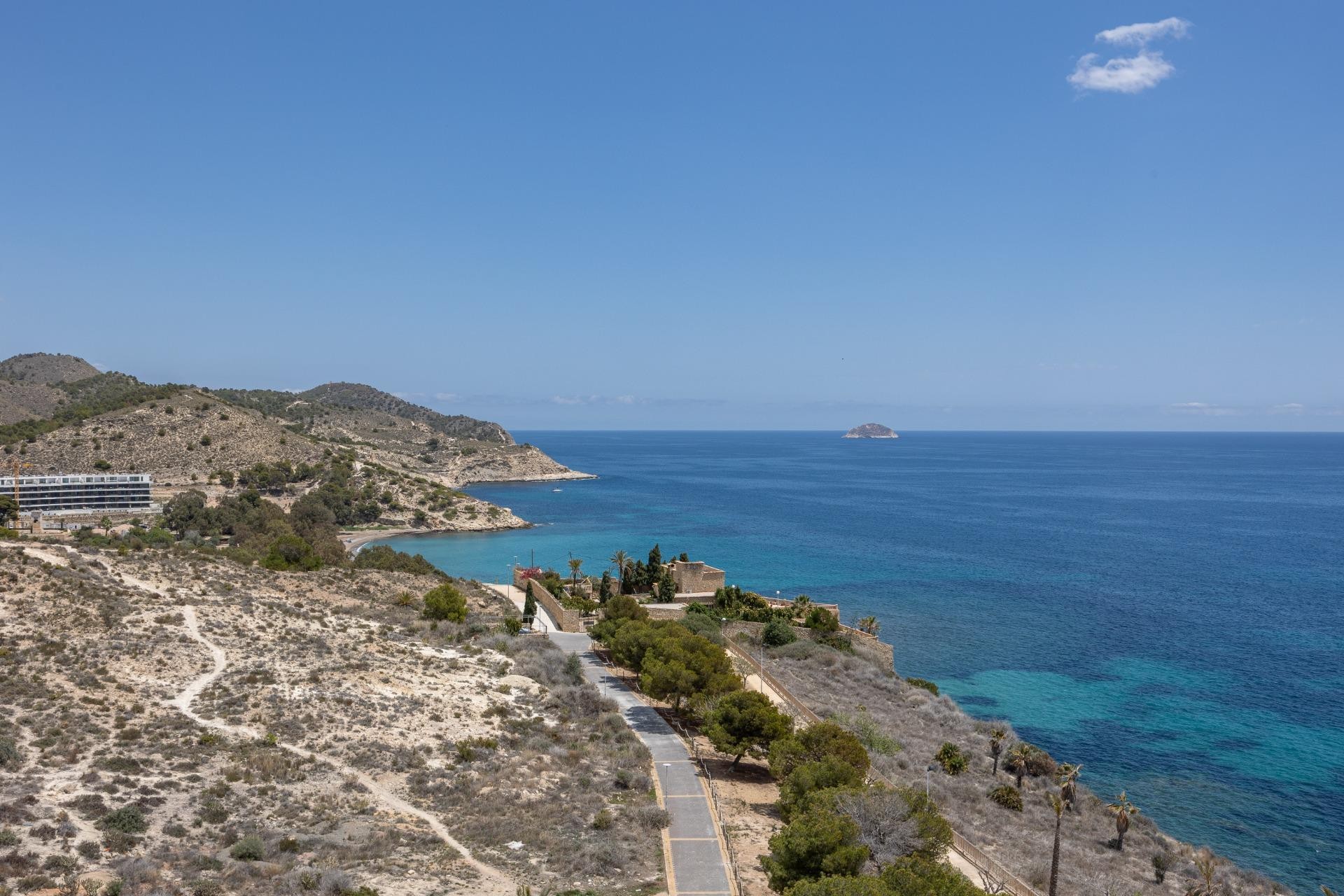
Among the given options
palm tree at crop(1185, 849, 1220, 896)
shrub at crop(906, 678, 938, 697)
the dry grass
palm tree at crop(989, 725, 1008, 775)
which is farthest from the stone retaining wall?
palm tree at crop(1185, 849, 1220, 896)

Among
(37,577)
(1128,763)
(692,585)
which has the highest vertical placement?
(37,577)

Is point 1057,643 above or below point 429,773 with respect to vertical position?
below

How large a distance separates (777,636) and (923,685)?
7.44 meters

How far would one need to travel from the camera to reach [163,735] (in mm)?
21531

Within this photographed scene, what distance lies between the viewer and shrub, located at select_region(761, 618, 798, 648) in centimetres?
4350

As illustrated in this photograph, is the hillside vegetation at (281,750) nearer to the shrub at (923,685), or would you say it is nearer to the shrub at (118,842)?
the shrub at (118,842)

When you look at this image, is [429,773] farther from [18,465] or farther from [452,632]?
[18,465]

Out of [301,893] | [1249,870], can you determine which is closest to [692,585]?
[1249,870]

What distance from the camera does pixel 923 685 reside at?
4106 centimetres

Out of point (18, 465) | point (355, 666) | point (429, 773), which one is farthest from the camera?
point (18, 465)

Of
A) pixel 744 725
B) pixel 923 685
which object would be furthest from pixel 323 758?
pixel 923 685

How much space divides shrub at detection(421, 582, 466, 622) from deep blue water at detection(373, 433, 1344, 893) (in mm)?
24132

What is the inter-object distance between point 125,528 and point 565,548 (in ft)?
128

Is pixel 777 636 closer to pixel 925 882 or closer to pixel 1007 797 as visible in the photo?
pixel 1007 797
